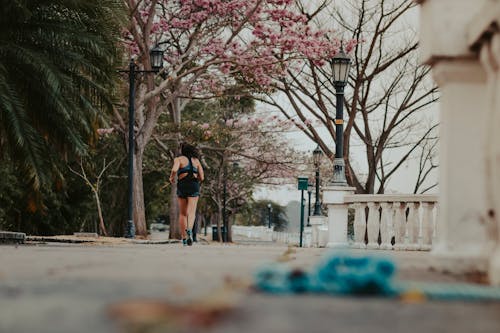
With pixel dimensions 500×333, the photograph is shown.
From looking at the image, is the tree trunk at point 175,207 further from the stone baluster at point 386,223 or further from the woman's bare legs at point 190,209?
the woman's bare legs at point 190,209

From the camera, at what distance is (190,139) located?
36.7m

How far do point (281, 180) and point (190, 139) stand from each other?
17.4 metres

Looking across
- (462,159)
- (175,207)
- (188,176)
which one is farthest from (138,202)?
(462,159)

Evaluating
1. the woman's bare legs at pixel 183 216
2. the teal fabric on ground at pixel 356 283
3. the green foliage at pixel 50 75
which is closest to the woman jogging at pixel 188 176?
the woman's bare legs at pixel 183 216

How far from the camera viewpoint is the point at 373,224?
2038cm

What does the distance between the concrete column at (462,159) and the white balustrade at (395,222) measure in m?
11.6

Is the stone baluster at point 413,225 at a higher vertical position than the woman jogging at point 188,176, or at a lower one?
lower

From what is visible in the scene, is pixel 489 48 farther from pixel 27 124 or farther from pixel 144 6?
pixel 144 6

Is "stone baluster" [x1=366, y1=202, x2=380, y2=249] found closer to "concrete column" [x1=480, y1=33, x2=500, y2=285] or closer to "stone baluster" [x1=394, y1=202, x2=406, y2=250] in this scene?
"stone baluster" [x1=394, y1=202, x2=406, y2=250]

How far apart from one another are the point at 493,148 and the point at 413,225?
13.2 m

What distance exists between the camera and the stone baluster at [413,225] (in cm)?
1953

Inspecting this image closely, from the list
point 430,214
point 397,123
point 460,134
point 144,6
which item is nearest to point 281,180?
point 397,123

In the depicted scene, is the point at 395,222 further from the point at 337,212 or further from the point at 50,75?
the point at 50,75

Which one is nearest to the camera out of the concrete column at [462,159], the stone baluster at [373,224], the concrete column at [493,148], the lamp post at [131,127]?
the concrete column at [493,148]
